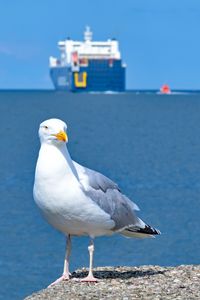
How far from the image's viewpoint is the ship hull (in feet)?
488

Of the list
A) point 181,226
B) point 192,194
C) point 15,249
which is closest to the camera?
point 15,249

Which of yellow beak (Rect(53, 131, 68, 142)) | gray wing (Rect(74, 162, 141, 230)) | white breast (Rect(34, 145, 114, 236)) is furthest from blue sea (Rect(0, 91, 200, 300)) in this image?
yellow beak (Rect(53, 131, 68, 142))

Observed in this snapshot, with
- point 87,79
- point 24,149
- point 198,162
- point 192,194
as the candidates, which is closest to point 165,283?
point 192,194

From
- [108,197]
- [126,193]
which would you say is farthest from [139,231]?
[126,193]

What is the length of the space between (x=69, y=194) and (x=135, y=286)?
901mm

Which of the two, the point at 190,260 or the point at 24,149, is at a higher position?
the point at 24,149

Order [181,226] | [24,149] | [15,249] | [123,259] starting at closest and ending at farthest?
[123,259]
[15,249]
[181,226]
[24,149]

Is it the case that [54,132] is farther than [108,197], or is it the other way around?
[108,197]

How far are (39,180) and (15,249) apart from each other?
10.7 meters

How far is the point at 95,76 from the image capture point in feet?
495

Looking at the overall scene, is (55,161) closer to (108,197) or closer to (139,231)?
(108,197)

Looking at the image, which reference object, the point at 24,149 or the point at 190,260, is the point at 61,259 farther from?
the point at 24,149

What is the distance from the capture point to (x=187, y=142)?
54.0m

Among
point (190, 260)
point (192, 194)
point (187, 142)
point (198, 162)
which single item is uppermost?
point (187, 142)
